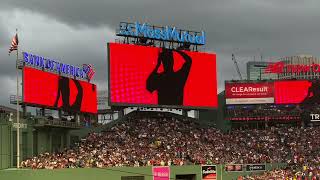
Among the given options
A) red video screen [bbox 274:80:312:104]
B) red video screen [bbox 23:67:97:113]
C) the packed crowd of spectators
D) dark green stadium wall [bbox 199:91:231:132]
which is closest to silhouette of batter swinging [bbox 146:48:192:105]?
the packed crowd of spectators

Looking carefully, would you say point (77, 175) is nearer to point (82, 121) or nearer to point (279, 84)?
point (82, 121)

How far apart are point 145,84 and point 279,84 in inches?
751

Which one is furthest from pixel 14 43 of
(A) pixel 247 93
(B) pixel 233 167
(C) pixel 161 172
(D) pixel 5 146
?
(A) pixel 247 93

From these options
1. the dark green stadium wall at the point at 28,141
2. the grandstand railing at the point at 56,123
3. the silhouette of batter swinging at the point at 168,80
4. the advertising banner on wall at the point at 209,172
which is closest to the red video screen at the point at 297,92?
the silhouette of batter swinging at the point at 168,80

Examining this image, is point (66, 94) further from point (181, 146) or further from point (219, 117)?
point (219, 117)

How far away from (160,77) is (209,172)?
13811mm

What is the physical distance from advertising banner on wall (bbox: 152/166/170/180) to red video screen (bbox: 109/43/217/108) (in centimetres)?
1109

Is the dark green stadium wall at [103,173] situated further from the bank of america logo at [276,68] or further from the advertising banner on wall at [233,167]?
the bank of america logo at [276,68]

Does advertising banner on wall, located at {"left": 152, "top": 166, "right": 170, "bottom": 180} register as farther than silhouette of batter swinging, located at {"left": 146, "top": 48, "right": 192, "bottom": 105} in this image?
No

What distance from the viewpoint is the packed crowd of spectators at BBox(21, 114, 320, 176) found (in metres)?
57.7

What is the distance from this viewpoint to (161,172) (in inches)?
2313

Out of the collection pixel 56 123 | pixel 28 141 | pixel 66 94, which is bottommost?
pixel 28 141

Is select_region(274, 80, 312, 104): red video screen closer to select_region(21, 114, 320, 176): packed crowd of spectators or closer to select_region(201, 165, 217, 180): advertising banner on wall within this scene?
select_region(21, 114, 320, 176): packed crowd of spectators

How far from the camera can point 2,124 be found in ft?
165
